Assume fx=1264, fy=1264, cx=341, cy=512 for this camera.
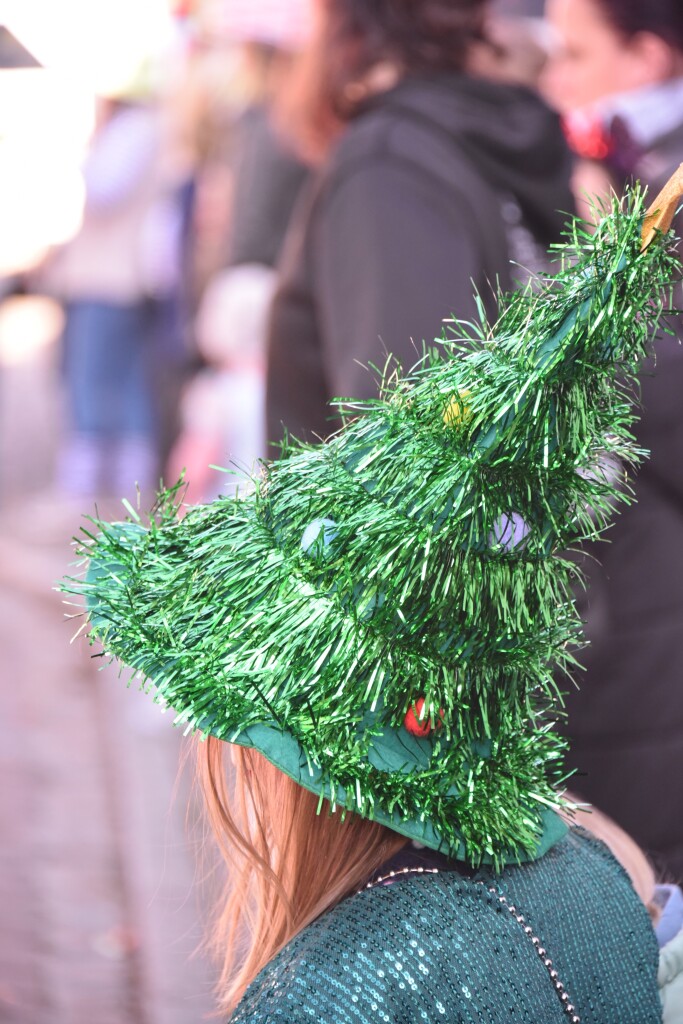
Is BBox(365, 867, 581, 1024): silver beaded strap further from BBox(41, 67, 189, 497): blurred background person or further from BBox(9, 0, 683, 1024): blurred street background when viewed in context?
BBox(41, 67, 189, 497): blurred background person

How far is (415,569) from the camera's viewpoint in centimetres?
115

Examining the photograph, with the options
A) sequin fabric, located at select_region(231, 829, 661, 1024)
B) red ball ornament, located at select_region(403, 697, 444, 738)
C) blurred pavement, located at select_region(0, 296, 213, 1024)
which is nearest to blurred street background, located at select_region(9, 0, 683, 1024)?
blurred pavement, located at select_region(0, 296, 213, 1024)

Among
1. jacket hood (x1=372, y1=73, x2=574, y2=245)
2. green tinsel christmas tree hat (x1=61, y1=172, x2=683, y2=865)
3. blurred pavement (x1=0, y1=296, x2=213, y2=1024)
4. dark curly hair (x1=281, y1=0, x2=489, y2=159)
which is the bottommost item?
blurred pavement (x1=0, y1=296, x2=213, y2=1024)

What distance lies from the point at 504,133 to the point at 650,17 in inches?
20.0

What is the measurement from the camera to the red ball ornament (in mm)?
1217

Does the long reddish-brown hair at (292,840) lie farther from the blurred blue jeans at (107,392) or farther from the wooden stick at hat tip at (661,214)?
the blurred blue jeans at (107,392)

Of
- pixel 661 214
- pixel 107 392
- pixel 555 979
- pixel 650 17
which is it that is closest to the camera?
pixel 661 214

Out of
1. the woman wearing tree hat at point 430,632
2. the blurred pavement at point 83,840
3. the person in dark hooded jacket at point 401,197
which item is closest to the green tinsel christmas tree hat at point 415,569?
the woman wearing tree hat at point 430,632

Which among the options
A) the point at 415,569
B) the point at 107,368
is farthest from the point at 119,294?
the point at 415,569

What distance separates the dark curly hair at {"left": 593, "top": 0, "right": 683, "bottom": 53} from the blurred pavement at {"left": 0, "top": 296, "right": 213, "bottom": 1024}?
1632 millimetres

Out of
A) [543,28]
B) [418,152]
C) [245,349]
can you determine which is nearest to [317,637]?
[418,152]

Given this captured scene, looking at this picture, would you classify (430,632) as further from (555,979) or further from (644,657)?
(644,657)

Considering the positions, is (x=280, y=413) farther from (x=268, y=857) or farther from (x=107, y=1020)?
(x=107, y=1020)

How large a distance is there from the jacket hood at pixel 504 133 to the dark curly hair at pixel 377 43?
0.06 m
